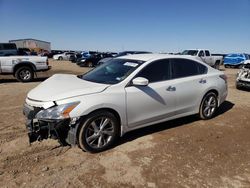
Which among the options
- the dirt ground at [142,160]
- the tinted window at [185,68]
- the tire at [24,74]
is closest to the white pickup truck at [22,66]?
the tire at [24,74]

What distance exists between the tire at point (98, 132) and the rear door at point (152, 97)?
0.36 meters

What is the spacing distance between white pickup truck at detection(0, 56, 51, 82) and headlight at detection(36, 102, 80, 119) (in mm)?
9079

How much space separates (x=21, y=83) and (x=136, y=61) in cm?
859

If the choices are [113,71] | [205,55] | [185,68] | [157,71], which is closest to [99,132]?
[113,71]

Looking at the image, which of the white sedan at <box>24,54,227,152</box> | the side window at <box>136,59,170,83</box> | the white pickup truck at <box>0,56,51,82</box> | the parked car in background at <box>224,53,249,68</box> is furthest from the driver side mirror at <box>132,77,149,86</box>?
the parked car in background at <box>224,53,249,68</box>

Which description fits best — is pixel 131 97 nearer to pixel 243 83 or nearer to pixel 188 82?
pixel 188 82

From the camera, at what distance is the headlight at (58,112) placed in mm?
3811

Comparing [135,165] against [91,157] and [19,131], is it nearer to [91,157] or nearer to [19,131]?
[91,157]

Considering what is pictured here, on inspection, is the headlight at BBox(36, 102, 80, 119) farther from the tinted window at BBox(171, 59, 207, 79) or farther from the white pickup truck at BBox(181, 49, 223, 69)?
the white pickup truck at BBox(181, 49, 223, 69)

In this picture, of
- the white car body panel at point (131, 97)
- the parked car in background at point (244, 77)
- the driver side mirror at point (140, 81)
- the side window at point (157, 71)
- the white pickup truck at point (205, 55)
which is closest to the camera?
the white car body panel at point (131, 97)

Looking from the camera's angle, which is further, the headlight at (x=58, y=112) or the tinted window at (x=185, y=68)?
the tinted window at (x=185, y=68)

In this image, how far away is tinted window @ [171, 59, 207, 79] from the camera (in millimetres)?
5334

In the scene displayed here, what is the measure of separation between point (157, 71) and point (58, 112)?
2.15 m

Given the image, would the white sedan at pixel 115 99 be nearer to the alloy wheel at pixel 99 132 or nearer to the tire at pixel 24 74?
the alloy wheel at pixel 99 132
